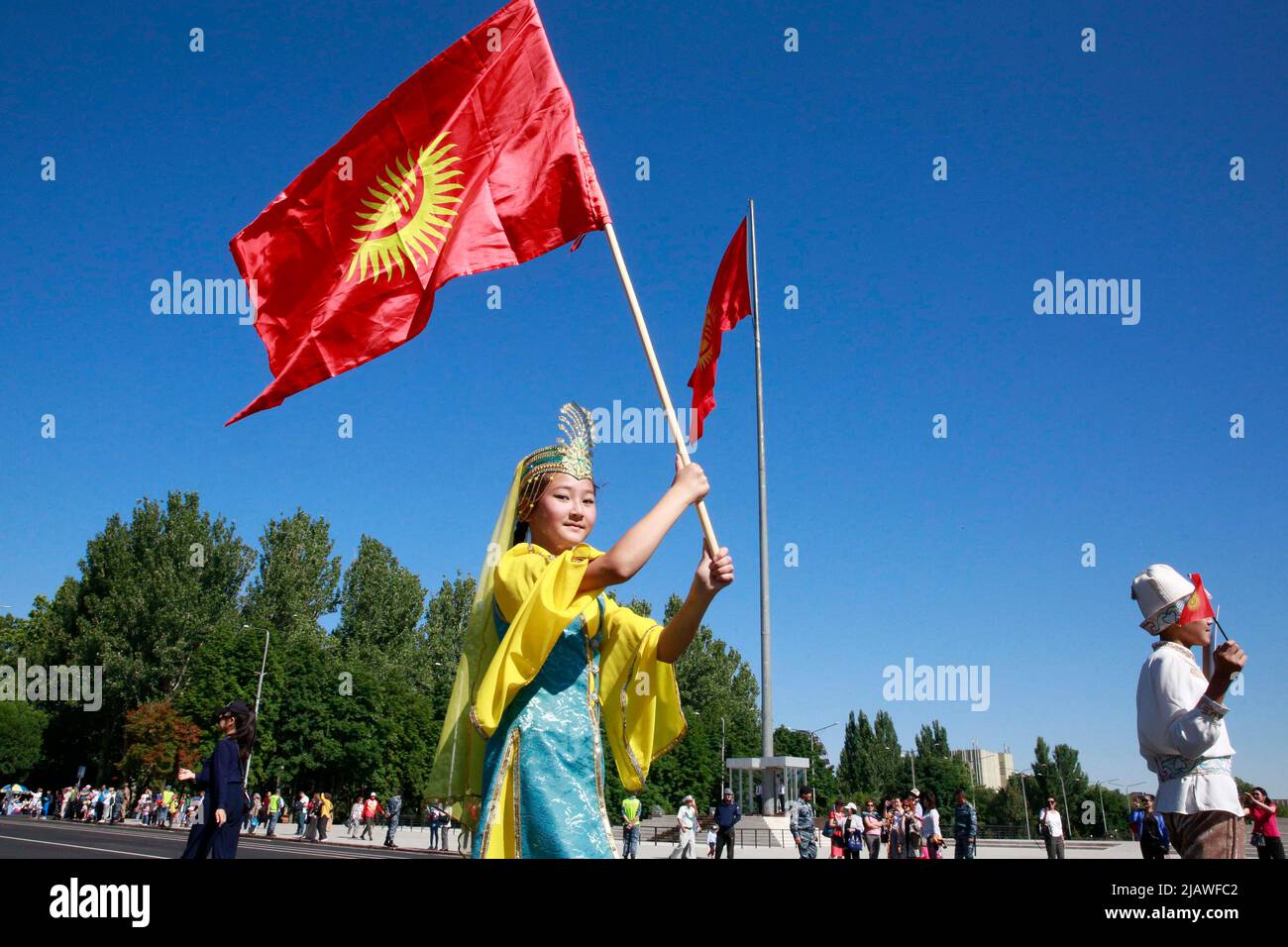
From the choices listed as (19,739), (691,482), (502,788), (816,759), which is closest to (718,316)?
(691,482)

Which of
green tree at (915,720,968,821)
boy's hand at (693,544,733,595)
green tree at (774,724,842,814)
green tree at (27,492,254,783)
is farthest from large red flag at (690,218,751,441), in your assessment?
green tree at (915,720,968,821)

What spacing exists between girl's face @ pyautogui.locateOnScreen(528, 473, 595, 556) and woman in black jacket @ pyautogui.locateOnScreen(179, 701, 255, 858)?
478 centimetres

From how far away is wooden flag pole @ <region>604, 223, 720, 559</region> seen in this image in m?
3.83

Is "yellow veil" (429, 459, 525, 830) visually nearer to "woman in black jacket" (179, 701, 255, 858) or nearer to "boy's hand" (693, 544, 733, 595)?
"boy's hand" (693, 544, 733, 595)

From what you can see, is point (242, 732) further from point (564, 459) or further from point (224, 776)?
point (564, 459)

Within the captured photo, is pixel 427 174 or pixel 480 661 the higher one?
pixel 427 174

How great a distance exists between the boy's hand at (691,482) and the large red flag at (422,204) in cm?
196
